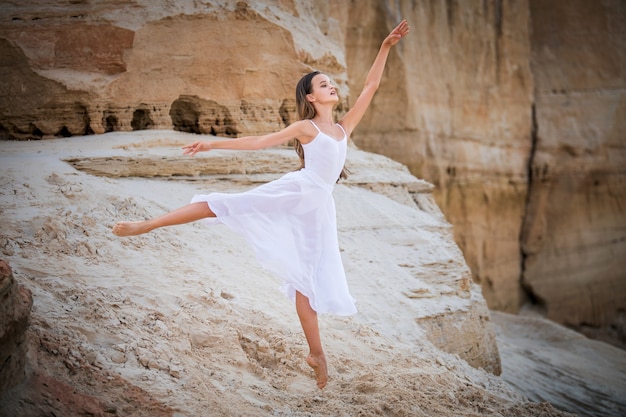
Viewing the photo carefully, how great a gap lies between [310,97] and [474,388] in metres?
2.32

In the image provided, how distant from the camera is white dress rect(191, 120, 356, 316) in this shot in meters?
4.40

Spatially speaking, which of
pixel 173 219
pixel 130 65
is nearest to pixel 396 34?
pixel 173 219

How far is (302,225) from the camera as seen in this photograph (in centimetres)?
448

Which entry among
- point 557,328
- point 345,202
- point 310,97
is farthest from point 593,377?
point 310,97

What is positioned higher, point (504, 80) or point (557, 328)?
point (504, 80)

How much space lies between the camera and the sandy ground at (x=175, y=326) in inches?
153

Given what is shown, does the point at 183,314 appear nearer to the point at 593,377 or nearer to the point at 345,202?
the point at 345,202

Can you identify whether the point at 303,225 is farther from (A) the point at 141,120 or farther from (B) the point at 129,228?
(A) the point at 141,120

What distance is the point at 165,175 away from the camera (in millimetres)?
8188

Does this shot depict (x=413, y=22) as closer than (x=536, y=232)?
Yes

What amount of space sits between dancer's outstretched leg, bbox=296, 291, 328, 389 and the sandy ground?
14 centimetres

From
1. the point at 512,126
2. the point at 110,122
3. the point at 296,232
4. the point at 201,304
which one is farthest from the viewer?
the point at 512,126

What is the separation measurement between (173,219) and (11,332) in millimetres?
1134

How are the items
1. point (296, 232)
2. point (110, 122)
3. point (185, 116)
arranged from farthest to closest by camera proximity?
point (185, 116), point (110, 122), point (296, 232)
